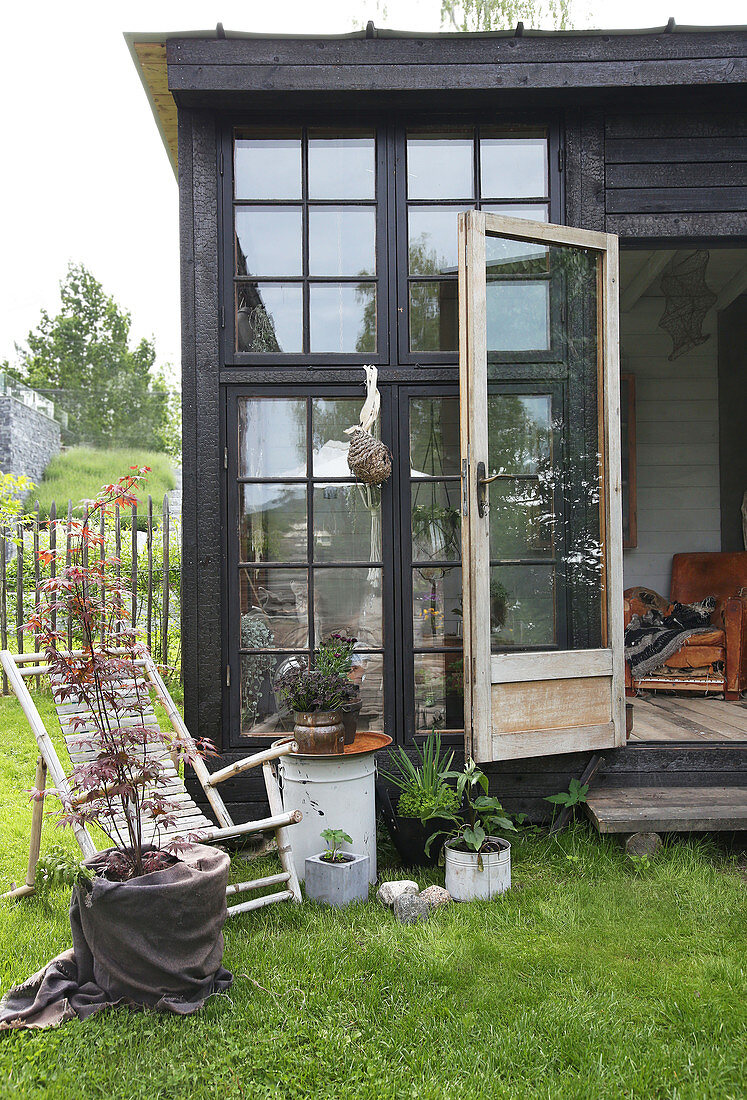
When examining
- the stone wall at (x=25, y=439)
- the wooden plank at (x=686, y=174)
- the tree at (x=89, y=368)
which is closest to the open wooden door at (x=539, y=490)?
the wooden plank at (x=686, y=174)

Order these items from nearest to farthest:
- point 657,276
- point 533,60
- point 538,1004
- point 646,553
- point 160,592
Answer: point 538,1004 < point 533,60 < point 657,276 < point 646,553 < point 160,592

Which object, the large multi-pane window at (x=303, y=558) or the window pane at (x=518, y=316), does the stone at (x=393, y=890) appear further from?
the window pane at (x=518, y=316)

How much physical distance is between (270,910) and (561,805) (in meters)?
1.52

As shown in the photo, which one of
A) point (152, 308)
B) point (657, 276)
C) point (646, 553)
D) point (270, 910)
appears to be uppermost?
point (152, 308)

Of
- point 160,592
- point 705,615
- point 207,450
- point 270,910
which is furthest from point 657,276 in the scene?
point 270,910

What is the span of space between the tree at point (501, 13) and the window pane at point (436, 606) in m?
8.13

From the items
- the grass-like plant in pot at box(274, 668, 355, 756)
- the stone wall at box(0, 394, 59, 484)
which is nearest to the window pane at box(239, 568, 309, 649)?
the grass-like plant in pot at box(274, 668, 355, 756)

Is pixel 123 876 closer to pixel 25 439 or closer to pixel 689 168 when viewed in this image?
pixel 689 168

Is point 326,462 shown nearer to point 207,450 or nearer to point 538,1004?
point 207,450

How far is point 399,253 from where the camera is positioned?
13.5ft

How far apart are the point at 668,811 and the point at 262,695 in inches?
74.1

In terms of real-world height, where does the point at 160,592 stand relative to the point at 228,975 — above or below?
above

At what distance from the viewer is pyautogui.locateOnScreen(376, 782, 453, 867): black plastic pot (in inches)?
142

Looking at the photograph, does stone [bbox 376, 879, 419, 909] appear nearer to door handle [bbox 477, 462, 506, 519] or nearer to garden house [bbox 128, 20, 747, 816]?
garden house [bbox 128, 20, 747, 816]
